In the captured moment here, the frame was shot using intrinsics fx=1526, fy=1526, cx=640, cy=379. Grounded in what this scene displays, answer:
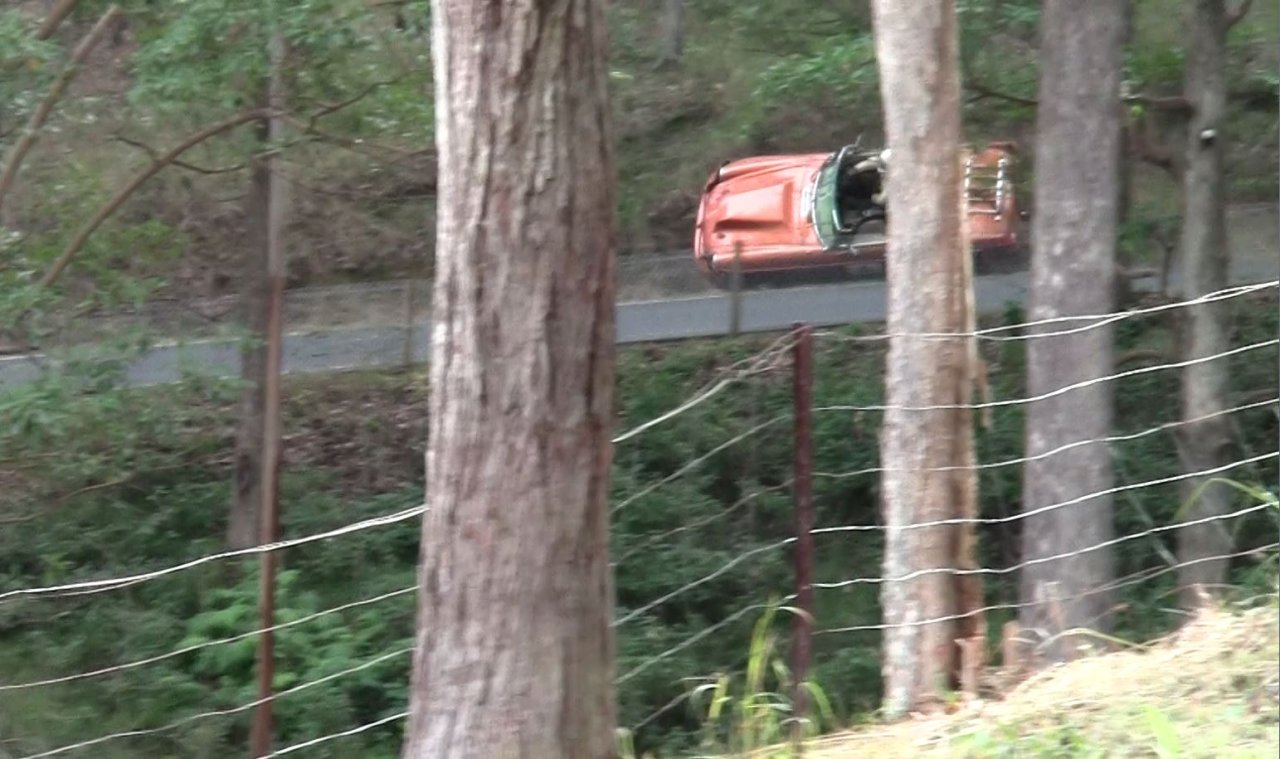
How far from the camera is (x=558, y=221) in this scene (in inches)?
174

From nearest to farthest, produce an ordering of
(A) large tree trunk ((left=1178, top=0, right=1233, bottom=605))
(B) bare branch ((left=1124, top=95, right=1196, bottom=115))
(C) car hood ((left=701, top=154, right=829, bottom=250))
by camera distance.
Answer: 1. (A) large tree trunk ((left=1178, top=0, right=1233, bottom=605))
2. (B) bare branch ((left=1124, top=95, right=1196, bottom=115))
3. (C) car hood ((left=701, top=154, right=829, bottom=250))

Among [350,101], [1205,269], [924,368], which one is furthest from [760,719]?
[1205,269]

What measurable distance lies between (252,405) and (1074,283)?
24.7 feet

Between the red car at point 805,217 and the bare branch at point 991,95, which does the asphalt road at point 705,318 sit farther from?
the bare branch at point 991,95

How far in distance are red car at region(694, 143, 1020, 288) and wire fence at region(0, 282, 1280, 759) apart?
46.7 inches

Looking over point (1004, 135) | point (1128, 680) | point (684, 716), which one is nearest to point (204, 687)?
point (684, 716)

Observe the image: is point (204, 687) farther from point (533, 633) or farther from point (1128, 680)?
point (1128, 680)

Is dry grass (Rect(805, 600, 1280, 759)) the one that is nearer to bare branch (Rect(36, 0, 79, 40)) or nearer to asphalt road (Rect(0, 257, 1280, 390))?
bare branch (Rect(36, 0, 79, 40))

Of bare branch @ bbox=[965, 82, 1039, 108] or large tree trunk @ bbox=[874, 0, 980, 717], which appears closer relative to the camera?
large tree trunk @ bbox=[874, 0, 980, 717]

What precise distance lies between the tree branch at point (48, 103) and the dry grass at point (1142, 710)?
7784 mm

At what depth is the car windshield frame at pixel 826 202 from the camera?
56.8 feet

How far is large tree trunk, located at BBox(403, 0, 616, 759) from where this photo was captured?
438 centimetres

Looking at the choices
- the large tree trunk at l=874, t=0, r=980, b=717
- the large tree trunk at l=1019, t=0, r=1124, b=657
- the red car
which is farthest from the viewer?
the red car

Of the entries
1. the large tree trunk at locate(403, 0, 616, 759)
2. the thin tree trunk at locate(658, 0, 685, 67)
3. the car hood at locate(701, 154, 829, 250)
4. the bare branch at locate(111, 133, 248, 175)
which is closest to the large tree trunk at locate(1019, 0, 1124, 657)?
the large tree trunk at locate(403, 0, 616, 759)
